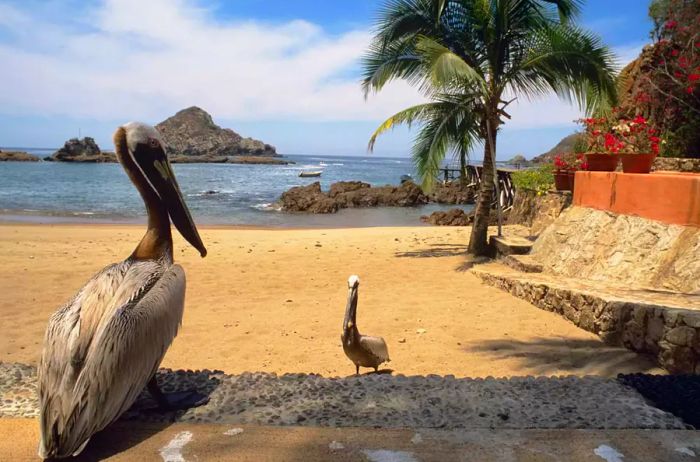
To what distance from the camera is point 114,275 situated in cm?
262

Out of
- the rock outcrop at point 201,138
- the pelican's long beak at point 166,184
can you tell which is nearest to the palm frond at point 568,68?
the pelican's long beak at point 166,184

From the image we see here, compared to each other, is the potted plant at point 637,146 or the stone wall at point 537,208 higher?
the potted plant at point 637,146

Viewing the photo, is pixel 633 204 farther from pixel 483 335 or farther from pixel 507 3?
pixel 507 3

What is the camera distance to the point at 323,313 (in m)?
7.38

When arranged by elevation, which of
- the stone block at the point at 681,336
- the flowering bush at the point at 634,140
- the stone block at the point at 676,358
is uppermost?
the flowering bush at the point at 634,140

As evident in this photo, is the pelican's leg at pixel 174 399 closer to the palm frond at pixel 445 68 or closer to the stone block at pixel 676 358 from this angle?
the stone block at pixel 676 358

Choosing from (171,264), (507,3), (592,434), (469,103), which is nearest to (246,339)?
(171,264)

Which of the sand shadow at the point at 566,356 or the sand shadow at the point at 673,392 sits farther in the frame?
the sand shadow at the point at 566,356

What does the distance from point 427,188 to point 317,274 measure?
3.27 meters

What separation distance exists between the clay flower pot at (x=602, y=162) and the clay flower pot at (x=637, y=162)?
40 centimetres

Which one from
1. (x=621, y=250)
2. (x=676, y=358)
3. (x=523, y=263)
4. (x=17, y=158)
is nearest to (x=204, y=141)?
(x=17, y=158)

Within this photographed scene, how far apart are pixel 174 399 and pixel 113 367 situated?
52 centimetres

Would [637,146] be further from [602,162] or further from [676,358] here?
[676,358]

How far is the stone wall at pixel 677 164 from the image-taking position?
33.0ft
